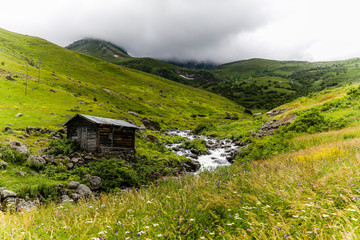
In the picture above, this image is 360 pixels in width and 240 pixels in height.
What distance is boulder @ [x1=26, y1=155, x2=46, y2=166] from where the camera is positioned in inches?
624

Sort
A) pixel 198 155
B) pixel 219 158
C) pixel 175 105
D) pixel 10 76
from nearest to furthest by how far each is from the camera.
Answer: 1. pixel 219 158
2. pixel 198 155
3. pixel 10 76
4. pixel 175 105

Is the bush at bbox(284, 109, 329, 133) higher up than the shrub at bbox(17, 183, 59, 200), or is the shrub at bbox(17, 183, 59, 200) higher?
the bush at bbox(284, 109, 329, 133)

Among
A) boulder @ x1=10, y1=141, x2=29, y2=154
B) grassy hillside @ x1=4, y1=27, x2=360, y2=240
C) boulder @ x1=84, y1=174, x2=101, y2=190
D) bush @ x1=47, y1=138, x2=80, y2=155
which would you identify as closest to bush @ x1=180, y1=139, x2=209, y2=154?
grassy hillside @ x1=4, y1=27, x2=360, y2=240

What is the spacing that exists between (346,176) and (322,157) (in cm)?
428

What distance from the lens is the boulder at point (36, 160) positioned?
15.8 m

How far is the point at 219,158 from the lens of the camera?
2898cm

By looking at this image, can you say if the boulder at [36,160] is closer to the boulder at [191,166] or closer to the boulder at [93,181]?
the boulder at [93,181]

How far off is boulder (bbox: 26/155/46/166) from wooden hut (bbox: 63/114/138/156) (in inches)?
220

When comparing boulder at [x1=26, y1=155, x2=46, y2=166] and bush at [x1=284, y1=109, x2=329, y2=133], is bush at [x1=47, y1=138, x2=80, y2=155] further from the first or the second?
bush at [x1=284, y1=109, x2=329, y2=133]

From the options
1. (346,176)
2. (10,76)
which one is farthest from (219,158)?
(10,76)

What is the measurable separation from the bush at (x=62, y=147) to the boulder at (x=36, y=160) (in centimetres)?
247

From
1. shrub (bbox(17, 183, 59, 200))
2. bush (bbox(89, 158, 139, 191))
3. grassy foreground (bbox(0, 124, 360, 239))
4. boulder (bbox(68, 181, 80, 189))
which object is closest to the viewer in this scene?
grassy foreground (bbox(0, 124, 360, 239))

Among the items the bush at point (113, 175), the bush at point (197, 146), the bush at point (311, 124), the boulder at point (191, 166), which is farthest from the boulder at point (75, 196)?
the bush at point (311, 124)

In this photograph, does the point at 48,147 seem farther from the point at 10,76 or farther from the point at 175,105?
the point at 175,105
